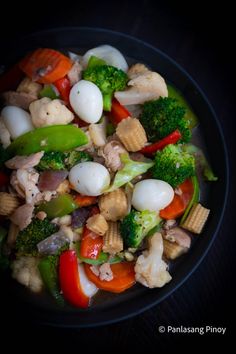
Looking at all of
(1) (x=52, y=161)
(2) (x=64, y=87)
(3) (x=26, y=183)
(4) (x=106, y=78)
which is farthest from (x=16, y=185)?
(4) (x=106, y=78)

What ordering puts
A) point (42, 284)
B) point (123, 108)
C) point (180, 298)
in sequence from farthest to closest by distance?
1. point (180, 298)
2. point (123, 108)
3. point (42, 284)

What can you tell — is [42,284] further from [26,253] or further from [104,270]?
[104,270]

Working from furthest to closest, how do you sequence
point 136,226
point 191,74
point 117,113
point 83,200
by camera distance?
point 191,74 → point 117,113 → point 83,200 → point 136,226

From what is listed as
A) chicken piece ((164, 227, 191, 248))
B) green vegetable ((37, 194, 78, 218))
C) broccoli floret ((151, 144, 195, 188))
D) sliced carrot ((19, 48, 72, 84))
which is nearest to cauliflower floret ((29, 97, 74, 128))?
sliced carrot ((19, 48, 72, 84))

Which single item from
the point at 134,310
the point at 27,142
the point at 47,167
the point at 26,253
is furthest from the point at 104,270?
the point at 27,142

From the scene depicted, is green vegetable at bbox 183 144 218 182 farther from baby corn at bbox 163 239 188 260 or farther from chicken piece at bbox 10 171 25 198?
chicken piece at bbox 10 171 25 198

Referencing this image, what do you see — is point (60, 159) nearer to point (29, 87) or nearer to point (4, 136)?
point (4, 136)
